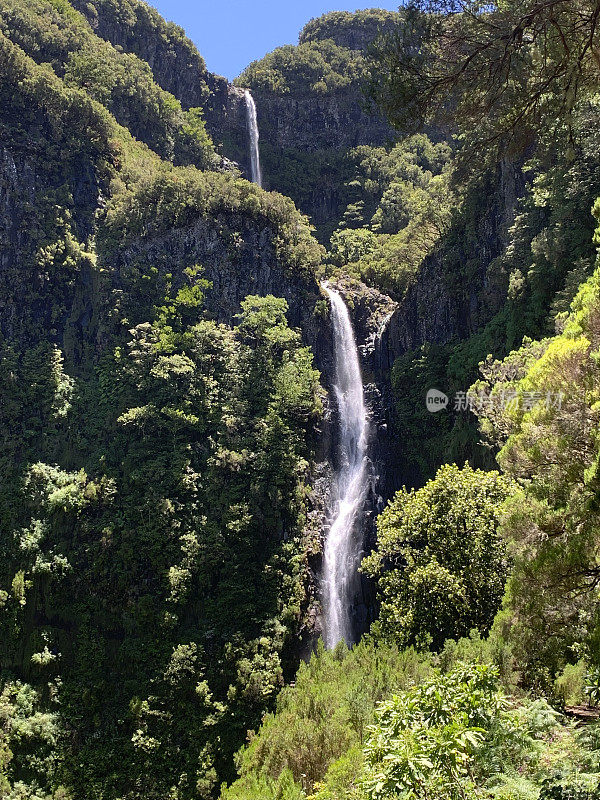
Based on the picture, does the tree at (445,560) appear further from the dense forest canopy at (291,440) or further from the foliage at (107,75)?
the foliage at (107,75)

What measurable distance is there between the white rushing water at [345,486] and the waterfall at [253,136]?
55.2ft

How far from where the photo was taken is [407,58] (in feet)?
28.6

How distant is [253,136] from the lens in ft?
125

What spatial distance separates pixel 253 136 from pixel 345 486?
2870 centimetres

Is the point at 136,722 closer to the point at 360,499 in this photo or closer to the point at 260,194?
the point at 360,499

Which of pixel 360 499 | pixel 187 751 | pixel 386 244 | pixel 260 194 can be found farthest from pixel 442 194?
pixel 187 751

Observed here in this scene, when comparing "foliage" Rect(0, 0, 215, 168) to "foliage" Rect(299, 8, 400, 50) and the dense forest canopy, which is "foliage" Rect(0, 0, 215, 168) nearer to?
the dense forest canopy

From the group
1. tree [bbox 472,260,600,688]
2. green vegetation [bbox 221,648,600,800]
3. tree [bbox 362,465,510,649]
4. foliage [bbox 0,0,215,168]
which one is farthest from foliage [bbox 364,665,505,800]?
foliage [bbox 0,0,215,168]

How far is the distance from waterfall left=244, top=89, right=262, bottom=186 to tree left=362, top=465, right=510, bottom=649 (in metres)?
29.6

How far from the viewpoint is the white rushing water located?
16.7 metres

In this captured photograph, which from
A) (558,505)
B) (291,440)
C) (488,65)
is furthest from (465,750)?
(291,440)

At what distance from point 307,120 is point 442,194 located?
17.6 metres

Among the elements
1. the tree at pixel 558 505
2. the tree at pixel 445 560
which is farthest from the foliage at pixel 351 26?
the tree at pixel 558 505

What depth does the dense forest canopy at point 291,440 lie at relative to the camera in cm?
710
